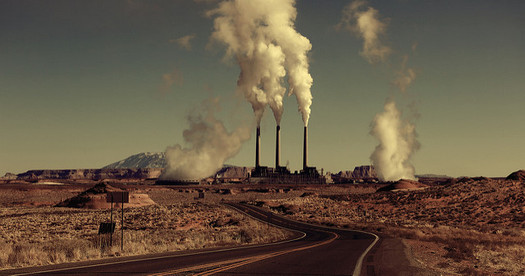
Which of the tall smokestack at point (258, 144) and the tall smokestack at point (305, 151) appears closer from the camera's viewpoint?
the tall smokestack at point (305, 151)

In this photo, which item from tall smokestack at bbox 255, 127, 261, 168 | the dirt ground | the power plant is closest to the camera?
the dirt ground

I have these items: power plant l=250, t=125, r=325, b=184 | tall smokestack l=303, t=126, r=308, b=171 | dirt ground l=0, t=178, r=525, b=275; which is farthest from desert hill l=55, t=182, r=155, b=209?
power plant l=250, t=125, r=325, b=184

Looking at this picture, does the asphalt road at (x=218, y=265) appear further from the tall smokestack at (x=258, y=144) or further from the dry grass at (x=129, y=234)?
the tall smokestack at (x=258, y=144)

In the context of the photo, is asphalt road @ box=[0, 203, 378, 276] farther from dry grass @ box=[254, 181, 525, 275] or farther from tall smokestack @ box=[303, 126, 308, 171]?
tall smokestack @ box=[303, 126, 308, 171]

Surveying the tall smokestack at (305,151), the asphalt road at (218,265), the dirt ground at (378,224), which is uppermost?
the tall smokestack at (305,151)

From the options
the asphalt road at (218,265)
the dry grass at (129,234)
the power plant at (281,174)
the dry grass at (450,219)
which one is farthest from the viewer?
the power plant at (281,174)

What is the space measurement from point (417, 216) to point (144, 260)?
202 ft

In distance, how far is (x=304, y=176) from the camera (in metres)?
166

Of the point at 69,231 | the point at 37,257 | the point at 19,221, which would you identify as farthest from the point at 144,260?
the point at 19,221

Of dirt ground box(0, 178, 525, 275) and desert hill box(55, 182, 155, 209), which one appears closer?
dirt ground box(0, 178, 525, 275)

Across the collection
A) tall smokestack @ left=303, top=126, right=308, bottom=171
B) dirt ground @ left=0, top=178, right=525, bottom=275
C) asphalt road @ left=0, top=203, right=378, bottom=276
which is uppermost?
tall smokestack @ left=303, top=126, right=308, bottom=171

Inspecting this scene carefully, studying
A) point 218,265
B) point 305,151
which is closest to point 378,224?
point 218,265

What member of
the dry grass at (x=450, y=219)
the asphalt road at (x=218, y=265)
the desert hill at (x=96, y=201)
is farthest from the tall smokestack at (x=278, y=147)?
→ the asphalt road at (x=218, y=265)

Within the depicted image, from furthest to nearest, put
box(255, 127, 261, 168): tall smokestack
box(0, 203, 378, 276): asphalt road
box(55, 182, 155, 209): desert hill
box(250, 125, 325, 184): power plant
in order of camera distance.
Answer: box(250, 125, 325, 184): power plant < box(255, 127, 261, 168): tall smokestack < box(55, 182, 155, 209): desert hill < box(0, 203, 378, 276): asphalt road
